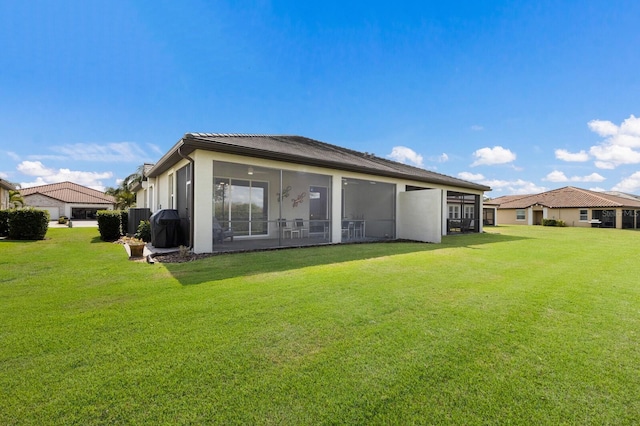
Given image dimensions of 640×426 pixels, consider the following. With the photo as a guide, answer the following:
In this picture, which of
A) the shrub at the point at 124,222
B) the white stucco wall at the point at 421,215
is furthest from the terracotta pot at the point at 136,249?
the white stucco wall at the point at 421,215

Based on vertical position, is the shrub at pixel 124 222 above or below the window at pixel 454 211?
below

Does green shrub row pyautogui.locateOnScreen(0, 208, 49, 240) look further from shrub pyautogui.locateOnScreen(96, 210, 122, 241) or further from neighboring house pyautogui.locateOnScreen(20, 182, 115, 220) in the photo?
neighboring house pyautogui.locateOnScreen(20, 182, 115, 220)

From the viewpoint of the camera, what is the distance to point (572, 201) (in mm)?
31172

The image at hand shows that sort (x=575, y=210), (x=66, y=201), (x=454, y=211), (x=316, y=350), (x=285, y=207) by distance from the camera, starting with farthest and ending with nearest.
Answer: (x=66, y=201) < (x=575, y=210) < (x=454, y=211) < (x=285, y=207) < (x=316, y=350)

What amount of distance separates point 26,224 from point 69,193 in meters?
34.1

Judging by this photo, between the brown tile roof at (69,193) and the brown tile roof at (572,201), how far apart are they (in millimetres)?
52348

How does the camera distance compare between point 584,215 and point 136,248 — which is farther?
point 584,215

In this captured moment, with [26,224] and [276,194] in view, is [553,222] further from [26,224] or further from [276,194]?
[26,224]

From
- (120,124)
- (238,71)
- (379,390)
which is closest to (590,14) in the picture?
(238,71)

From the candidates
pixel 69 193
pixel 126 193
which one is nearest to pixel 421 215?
pixel 126 193

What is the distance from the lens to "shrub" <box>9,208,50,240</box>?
35.3 feet

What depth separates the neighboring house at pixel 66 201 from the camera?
108 feet

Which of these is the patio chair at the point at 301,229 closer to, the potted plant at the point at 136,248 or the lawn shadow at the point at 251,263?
the lawn shadow at the point at 251,263

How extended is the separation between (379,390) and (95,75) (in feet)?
54.5
